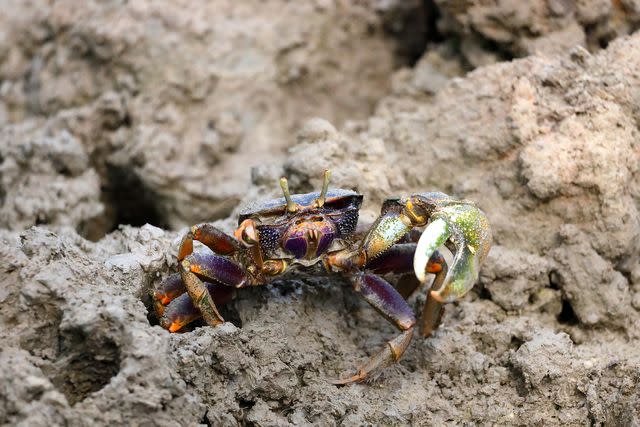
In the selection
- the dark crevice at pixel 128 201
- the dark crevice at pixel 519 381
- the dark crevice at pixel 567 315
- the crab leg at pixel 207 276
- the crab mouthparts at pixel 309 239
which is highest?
the crab mouthparts at pixel 309 239

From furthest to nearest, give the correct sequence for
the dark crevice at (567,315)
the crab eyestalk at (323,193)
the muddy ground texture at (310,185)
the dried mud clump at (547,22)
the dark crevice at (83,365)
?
the dried mud clump at (547,22) < the dark crevice at (567,315) < the crab eyestalk at (323,193) < the muddy ground texture at (310,185) < the dark crevice at (83,365)

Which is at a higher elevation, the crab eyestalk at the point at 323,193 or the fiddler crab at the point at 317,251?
the crab eyestalk at the point at 323,193

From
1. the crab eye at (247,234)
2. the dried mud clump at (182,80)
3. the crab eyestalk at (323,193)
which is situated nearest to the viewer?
the crab eye at (247,234)

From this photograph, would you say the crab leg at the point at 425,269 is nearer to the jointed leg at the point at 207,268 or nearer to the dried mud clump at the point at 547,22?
the jointed leg at the point at 207,268

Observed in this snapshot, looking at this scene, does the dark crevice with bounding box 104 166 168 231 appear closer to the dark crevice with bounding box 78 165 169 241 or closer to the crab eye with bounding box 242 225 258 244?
the dark crevice with bounding box 78 165 169 241

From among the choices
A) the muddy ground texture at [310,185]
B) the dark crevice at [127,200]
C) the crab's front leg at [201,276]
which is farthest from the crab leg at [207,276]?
the dark crevice at [127,200]

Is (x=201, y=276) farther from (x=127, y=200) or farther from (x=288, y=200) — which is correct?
(x=127, y=200)

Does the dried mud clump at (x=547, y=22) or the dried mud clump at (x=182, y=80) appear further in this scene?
the dried mud clump at (x=182, y=80)

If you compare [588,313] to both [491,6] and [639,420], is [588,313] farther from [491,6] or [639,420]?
[491,6]
